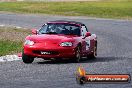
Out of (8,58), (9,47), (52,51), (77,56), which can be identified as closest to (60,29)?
(77,56)

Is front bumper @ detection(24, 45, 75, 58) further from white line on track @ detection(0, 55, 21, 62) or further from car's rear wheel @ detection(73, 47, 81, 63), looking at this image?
white line on track @ detection(0, 55, 21, 62)

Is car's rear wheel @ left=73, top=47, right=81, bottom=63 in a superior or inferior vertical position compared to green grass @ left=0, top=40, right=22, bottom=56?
superior

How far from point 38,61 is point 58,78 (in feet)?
17.7

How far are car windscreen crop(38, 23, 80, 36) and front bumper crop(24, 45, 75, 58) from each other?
1.22 metres

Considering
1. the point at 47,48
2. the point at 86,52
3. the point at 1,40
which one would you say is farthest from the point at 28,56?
the point at 1,40

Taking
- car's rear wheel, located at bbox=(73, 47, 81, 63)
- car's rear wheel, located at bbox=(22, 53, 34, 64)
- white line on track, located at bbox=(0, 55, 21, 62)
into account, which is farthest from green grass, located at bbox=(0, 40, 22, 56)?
car's rear wheel, located at bbox=(73, 47, 81, 63)

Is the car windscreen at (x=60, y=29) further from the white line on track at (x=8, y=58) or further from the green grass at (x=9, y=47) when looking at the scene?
the green grass at (x=9, y=47)

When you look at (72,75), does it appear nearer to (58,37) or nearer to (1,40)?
(58,37)

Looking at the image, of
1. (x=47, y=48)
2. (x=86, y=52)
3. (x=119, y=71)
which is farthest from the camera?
(x=86, y=52)

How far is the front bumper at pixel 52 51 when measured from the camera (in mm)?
17719

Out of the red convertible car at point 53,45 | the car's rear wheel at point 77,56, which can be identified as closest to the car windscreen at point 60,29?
the red convertible car at point 53,45

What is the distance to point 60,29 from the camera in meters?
19.3

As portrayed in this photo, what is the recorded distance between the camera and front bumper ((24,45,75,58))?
1772 cm

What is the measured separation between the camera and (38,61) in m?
18.7
